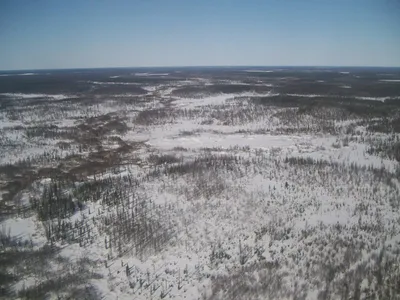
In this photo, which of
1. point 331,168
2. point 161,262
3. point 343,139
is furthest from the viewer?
point 343,139

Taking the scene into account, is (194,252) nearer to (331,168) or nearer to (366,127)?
(331,168)

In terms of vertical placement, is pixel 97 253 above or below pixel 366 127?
below

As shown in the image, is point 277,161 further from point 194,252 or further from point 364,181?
point 194,252

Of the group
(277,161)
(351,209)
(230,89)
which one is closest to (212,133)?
(277,161)

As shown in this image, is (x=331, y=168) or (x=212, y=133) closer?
(x=331, y=168)

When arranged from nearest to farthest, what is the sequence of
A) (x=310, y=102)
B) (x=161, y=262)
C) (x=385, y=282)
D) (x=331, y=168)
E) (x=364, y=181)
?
(x=385, y=282) < (x=161, y=262) < (x=364, y=181) < (x=331, y=168) < (x=310, y=102)

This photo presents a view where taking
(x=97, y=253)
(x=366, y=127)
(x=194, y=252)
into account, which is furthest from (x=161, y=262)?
(x=366, y=127)
